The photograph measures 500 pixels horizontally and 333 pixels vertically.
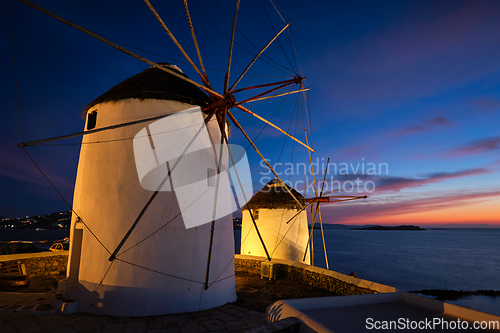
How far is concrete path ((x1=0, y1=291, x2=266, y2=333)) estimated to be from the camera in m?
4.40

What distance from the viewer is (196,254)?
5852 millimetres

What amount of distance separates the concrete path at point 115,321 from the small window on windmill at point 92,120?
3992 millimetres

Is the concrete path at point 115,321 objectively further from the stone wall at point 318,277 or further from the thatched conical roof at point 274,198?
the thatched conical roof at point 274,198

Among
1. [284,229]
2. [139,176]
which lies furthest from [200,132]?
[284,229]

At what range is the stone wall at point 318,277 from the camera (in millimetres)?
6359

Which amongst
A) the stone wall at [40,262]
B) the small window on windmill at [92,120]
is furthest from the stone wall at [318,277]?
the small window on windmill at [92,120]

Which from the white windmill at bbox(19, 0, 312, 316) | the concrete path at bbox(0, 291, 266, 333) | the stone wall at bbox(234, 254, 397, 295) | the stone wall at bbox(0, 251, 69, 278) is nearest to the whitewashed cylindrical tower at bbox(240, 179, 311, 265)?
the stone wall at bbox(234, 254, 397, 295)

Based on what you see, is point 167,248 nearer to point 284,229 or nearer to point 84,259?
point 84,259

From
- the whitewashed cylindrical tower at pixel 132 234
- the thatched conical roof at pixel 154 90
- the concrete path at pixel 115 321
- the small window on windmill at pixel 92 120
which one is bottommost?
the concrete path at pixel 115 321

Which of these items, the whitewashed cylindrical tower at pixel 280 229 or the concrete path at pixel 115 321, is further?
the whitewashed cylindrical tower at pixel 280 229

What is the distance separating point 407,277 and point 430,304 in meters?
35.8

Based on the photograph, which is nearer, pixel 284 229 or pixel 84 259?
pixel 84 259

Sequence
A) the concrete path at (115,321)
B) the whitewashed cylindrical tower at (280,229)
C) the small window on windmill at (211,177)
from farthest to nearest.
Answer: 1. the whitewashed cylindrical tower at (280,229)
2. the small window on windmill at (211,177)
3. the concrete path at (115,321)

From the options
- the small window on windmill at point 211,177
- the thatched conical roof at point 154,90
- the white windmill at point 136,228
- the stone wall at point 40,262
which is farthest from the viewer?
the stone wall at point 40,262
